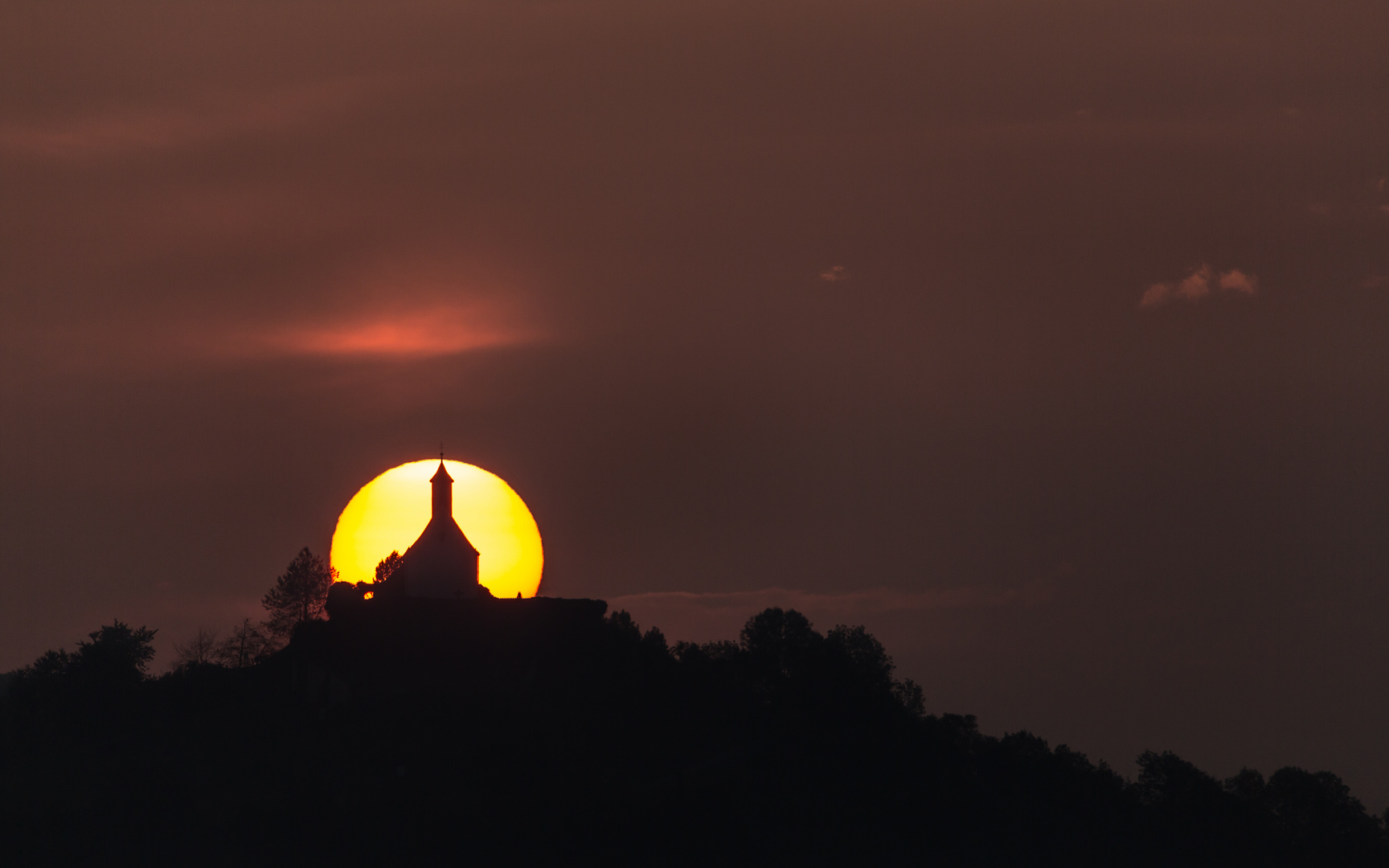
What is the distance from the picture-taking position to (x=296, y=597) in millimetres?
112750

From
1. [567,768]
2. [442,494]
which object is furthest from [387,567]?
[567,768]

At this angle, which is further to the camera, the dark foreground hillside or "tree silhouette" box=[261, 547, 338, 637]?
"tree silhouette" box=[261, 547, 338, 637]

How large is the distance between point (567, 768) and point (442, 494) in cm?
3265

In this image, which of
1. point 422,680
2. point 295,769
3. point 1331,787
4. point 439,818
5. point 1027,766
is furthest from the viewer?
point 1331,787

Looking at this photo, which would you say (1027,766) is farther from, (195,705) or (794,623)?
(195,705)

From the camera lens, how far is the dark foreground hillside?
82.8 metres

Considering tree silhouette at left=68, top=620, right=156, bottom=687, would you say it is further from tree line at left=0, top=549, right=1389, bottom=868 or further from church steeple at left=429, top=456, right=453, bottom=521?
church steeple at left=429, top=456, right=453, bottom=521

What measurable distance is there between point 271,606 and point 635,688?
3048 cm

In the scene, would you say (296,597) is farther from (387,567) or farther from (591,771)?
(591,771)

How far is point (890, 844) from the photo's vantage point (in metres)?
97.1

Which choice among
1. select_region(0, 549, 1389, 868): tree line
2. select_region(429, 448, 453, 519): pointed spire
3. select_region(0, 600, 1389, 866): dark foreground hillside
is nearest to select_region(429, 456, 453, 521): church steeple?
select_region(429, 448, 453, 519): pointed spire

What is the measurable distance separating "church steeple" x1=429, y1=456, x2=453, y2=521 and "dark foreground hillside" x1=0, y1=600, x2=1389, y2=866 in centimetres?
1474

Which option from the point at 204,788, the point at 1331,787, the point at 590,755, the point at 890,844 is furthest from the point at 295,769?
the point at 1331,787

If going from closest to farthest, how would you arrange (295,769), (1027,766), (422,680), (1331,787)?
(295,769), (422,680), (1027,766), (1331,787)
